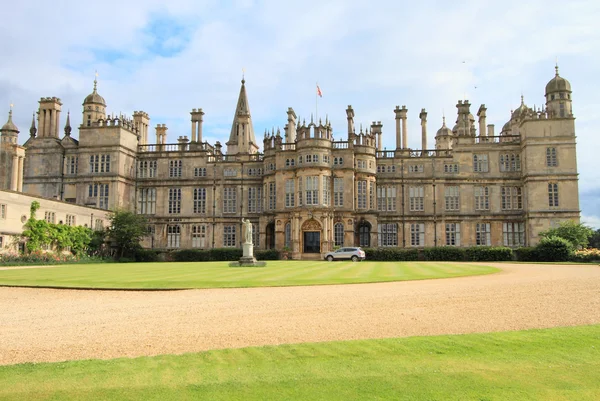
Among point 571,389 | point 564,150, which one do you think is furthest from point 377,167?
point 571,389

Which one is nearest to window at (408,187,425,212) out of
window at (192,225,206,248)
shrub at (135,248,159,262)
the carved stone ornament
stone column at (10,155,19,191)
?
the carved stone ornament

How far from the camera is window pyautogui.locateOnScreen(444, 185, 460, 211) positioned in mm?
53094

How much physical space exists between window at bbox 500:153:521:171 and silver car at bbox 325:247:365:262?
19065mm

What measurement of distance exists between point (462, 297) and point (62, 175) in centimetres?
4672

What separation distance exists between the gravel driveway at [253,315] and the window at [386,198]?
112 ft

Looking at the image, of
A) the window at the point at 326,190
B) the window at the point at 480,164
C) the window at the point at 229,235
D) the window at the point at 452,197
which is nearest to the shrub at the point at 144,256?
the window at the point at 229,235

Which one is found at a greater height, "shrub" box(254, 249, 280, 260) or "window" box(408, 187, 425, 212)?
"window" box(408, 187, 425, 212)

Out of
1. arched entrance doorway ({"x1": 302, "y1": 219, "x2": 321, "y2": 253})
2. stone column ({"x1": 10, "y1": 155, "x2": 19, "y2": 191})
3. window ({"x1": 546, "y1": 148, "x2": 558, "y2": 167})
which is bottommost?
arched entrance doorway ({"x1": 302, "y1": 219, "x2": 321, "y2": 253})

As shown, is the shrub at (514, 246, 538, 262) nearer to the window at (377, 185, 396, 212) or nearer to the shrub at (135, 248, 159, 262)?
the window at (377, 185, 396, 212)

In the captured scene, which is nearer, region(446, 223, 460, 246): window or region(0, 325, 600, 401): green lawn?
region(0, 325, 600, 401): green lawn

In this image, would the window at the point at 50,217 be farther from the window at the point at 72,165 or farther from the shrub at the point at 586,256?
the shrub at the point at 586,256

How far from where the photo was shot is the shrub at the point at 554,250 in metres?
41.3

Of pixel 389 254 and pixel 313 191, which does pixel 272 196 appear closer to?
pixel 313 191

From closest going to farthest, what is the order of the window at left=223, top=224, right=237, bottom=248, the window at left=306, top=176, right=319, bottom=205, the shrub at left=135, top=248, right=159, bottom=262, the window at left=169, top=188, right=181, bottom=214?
the window at left=306, top=176, right=319, bottom=205 < the shrub at left=135, top=248, right=159, bottom=262 < the window at left=223, top=224, right=237, bottom=248 < the window at left=169, top=188, right=181, bottom=214
